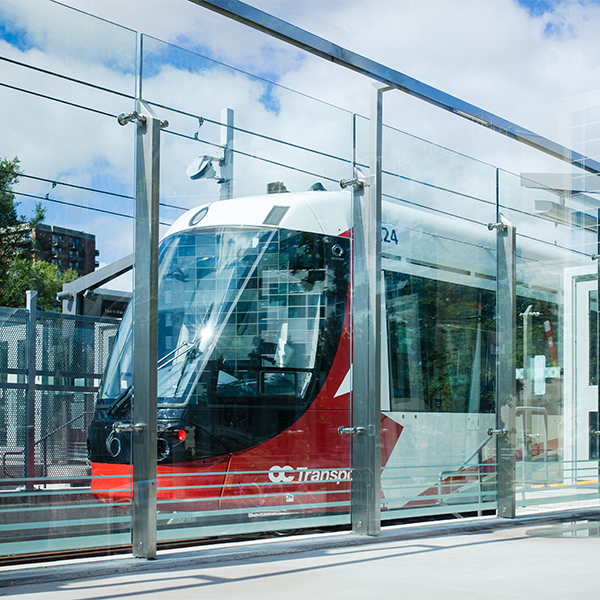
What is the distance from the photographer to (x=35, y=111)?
4.36 m

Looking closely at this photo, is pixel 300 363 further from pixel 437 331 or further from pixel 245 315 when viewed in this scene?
pixel 437 331

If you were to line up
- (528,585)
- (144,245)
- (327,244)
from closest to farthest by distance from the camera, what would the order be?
(528,585) → (144,245) → (327,244)

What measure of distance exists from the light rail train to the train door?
118cm

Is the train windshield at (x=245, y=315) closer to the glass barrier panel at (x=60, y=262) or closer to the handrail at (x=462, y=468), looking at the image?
the glass barrier panel at (x=60, y=262)

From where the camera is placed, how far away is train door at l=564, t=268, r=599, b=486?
26.3 feet

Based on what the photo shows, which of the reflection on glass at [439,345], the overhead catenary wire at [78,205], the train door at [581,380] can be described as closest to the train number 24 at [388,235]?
the reflection on glass at [439,345]

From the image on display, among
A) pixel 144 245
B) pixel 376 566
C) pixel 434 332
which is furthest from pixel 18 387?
pixel 434 332

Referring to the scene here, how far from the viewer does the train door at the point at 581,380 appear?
26.3 feet

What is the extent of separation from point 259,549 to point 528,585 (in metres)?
1.66

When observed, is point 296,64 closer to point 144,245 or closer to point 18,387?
point 144,245

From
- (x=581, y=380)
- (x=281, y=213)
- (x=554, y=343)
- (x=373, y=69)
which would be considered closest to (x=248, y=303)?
(x=281, y=213)

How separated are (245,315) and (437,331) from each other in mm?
2022

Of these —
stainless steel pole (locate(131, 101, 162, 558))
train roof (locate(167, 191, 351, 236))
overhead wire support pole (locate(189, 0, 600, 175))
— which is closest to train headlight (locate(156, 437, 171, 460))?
stainless steel pole (locate(131, 101, 162, 558))

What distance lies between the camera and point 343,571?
438 cm
